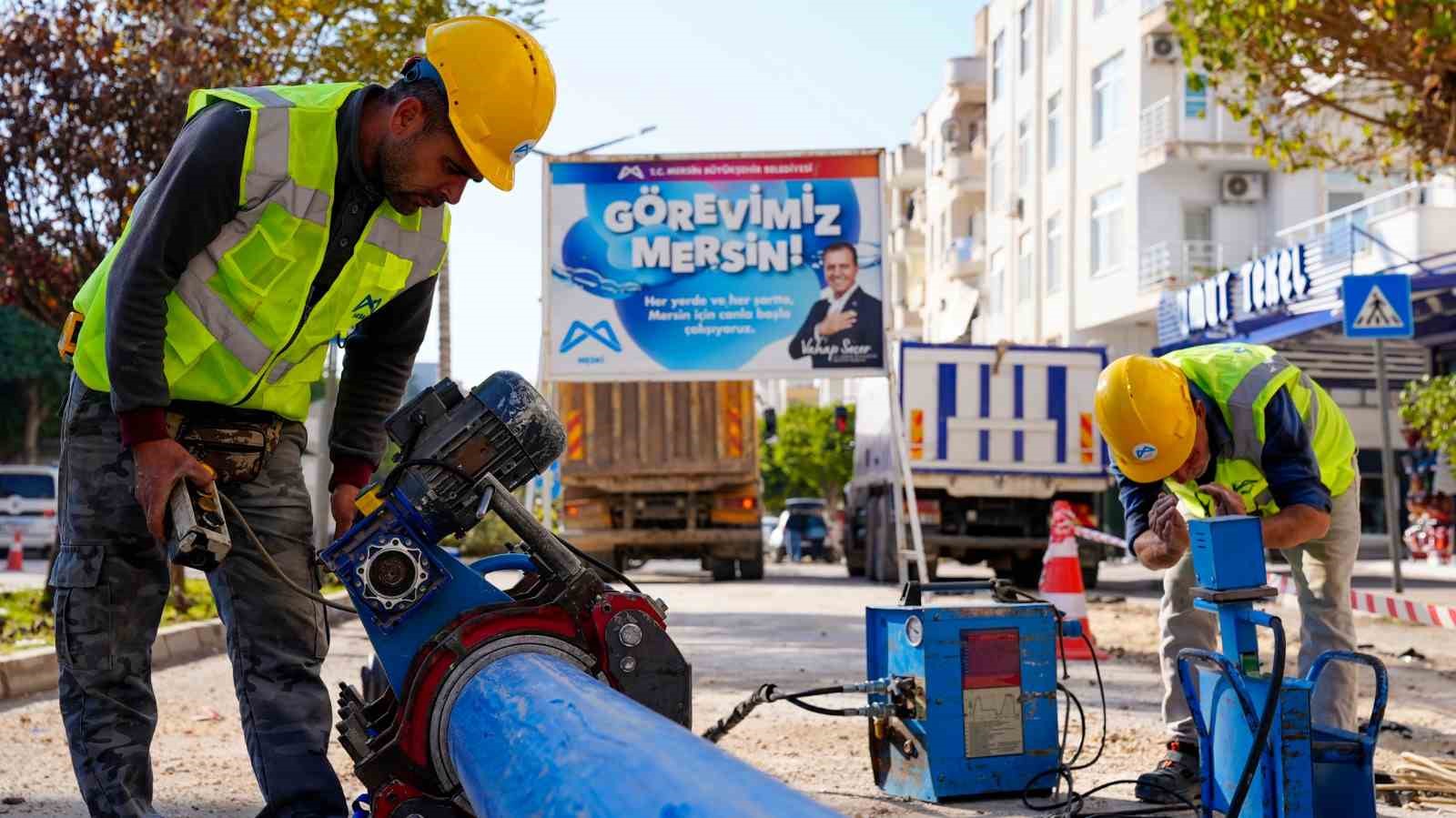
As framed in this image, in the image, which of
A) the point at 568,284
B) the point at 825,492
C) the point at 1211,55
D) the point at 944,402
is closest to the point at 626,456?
the point at 944,402

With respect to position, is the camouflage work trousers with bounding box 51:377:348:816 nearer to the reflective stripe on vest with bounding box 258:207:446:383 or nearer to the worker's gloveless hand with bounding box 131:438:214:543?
the worker's gloveless hand with bounding box 131:438:214:543

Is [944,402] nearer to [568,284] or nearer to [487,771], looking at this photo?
[568,284]

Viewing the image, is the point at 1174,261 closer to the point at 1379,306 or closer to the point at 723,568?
the point at 723,568

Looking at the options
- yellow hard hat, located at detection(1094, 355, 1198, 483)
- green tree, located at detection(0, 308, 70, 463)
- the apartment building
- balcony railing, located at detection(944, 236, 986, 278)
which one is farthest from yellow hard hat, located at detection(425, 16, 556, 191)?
balcony railing, located at detection(944, 236, 986, 278)

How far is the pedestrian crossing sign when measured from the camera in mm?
13031

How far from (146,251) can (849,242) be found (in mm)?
9741

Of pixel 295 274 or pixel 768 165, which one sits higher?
pixel 768 165

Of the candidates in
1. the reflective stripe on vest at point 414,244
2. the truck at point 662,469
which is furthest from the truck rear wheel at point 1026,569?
the reflective stripe on vest at point 414,244

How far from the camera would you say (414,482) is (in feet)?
10.9

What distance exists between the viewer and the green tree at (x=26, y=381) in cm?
4597

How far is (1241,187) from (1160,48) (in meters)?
3.35

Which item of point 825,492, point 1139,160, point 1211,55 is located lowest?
point 825,492

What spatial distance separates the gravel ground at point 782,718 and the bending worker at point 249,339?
1334 millimetres

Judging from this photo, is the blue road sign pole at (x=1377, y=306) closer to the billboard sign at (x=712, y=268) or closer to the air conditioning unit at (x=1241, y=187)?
the billboard sign at (x=712, y=268)
